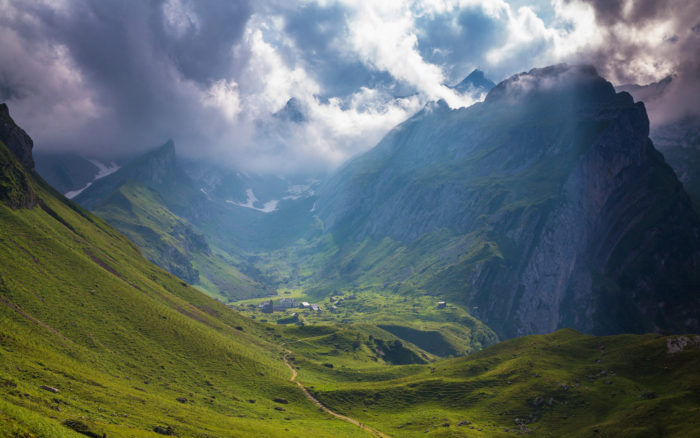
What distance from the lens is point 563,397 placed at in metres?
157

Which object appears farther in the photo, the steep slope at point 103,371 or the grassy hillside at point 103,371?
the grassy hillside at point 103,371

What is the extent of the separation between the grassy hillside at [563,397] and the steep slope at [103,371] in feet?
100

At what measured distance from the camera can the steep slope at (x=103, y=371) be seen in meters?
87.3

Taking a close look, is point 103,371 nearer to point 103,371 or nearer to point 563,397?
point 103,371

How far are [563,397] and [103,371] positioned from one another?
177 m

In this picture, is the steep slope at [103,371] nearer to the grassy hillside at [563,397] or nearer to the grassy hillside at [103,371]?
the grassy hillside at [103,371]

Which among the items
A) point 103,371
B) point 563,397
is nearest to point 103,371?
point 103,371

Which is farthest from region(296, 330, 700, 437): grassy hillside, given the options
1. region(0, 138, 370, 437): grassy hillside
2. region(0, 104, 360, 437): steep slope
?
region(0, 138, 370, 437): grassy hillside

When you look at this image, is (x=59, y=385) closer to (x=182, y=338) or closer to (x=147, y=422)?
(x=147, y=422)

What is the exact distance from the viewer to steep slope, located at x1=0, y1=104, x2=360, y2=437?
8731cm

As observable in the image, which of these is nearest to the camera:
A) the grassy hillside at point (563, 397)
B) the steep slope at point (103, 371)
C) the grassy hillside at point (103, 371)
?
the steep slope at point (103, 371)

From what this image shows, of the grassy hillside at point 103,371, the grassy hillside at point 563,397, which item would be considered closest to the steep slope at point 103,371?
the grassy hillside at point 103,371

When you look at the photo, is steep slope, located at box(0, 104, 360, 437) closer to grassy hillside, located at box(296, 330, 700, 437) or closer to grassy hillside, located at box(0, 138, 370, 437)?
grassy hillside, located at box(0, 138, 370, 437)

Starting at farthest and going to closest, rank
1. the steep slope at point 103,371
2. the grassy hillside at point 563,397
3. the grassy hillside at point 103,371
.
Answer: the grassy hillside at point 563,397
the grassy hillside at point 103,371
the steep slope at point 103,371
